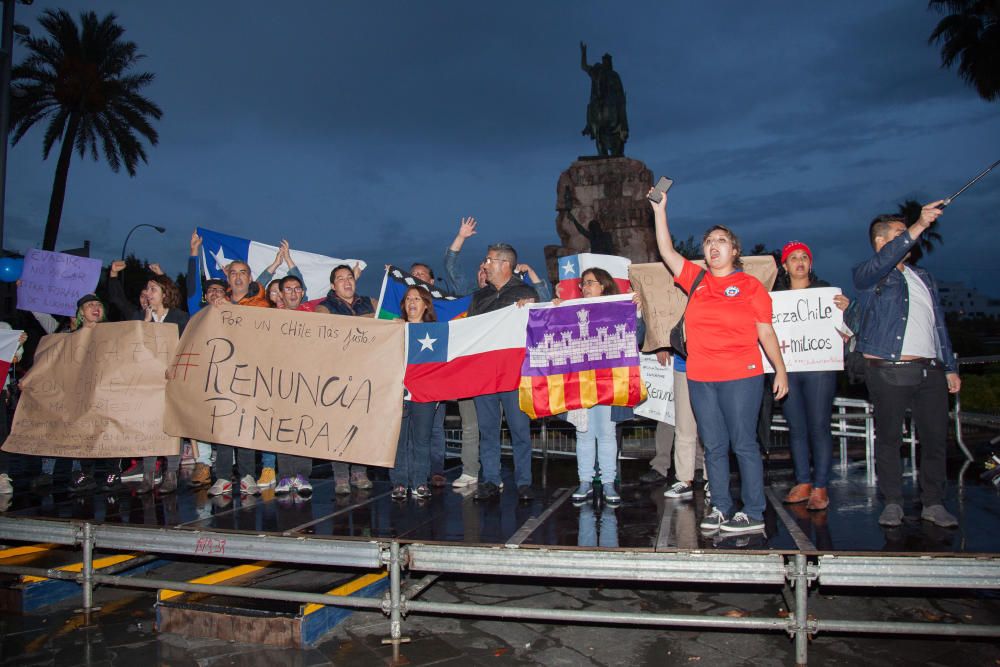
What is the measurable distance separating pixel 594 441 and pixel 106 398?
441 centimetres

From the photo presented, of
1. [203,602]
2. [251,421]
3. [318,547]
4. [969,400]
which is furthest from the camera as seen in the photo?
[969,400]

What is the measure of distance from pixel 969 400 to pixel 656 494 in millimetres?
7781

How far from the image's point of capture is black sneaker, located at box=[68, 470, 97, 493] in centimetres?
758

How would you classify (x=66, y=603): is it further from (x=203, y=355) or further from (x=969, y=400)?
(x=969, y=400)

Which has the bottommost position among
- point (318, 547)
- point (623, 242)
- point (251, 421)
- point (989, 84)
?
point (318, 547)

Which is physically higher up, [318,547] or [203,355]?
Answer: [203,355]

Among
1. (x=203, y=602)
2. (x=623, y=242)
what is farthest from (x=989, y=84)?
(x=203, y=602)

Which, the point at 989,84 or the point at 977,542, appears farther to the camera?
the point at 989,84

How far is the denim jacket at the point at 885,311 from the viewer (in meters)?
5.16

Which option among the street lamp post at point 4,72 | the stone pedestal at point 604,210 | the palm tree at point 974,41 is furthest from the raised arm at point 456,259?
the palm tree at point 974,41

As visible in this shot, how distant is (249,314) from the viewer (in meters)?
6.78

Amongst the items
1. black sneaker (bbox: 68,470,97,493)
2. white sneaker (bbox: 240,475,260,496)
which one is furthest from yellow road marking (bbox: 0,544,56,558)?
white sneaker (bbox: 240,475,260,496)

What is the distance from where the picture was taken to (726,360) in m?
5.05

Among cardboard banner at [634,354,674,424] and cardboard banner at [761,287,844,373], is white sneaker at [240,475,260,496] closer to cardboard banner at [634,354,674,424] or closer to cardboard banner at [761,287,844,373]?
cardboard banner at [634,354,674,424]
